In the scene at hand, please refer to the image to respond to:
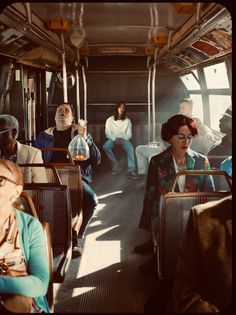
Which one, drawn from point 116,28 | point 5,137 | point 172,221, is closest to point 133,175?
point 116,28

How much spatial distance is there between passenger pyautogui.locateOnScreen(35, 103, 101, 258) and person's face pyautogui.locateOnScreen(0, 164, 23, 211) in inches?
89.4

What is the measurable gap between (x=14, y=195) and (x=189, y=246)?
0.70m

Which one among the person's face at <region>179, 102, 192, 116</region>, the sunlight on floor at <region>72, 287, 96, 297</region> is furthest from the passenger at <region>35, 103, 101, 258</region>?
the person's face at <region>179, 102, 192, 116</region>

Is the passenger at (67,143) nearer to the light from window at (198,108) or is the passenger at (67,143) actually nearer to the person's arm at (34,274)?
the person's arm at (34,274)

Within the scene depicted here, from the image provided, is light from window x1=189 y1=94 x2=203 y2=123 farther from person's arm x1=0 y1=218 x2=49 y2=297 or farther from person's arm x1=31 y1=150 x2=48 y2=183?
person's arm x1=0 y1=218 x2=49 y2=297

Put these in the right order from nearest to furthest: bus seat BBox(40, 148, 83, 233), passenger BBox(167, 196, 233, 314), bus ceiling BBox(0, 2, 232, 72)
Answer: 1. passenger BBox(167, 196, 233, 314)
2. bus ceiling BBox(0, 2, 232, 72)
3. bus seat BBox(40, 148, 83, 233)

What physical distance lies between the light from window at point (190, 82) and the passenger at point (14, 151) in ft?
16.8

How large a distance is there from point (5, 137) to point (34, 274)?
1.60 meters

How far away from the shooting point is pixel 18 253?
1.68 meters

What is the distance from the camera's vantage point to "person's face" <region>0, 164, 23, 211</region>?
1.65 m

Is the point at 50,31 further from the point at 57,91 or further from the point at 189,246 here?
the point at 57,91

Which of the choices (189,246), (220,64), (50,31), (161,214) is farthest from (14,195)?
(220,64)

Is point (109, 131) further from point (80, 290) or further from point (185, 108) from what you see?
point (80, 290)

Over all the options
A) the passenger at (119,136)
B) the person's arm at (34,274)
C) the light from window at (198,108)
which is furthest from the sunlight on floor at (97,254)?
the passenger at (119,136)
